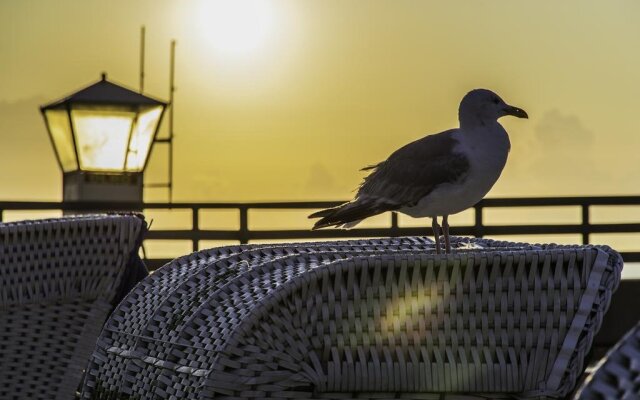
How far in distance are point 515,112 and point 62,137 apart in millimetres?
7908

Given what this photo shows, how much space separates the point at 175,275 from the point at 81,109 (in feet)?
28.0

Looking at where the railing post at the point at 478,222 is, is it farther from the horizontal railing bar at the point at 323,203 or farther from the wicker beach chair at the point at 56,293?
the wicker beach chair at the point at 56,293

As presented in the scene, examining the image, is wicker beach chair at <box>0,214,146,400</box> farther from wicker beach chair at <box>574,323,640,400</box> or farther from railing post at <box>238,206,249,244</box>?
railing post at <box>238,206,249,244</box>

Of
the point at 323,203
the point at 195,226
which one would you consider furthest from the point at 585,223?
the point at 195,226

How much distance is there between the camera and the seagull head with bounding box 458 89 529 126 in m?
5.05

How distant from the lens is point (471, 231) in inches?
679

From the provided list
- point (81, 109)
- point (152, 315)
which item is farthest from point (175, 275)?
point (81, 109)

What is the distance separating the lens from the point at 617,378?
161 cm

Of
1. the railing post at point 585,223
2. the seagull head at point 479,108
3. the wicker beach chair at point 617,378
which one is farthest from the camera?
the railing post at point 585,223

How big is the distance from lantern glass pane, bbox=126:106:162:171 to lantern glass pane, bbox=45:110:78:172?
1.67 feet

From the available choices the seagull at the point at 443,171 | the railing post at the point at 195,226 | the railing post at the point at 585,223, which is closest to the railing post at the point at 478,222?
the railing post at the point at 585,223

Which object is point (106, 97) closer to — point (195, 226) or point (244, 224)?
point (244, 224)

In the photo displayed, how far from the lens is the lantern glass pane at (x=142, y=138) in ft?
39.9

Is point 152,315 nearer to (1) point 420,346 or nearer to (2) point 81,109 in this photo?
(1) point 420,346
